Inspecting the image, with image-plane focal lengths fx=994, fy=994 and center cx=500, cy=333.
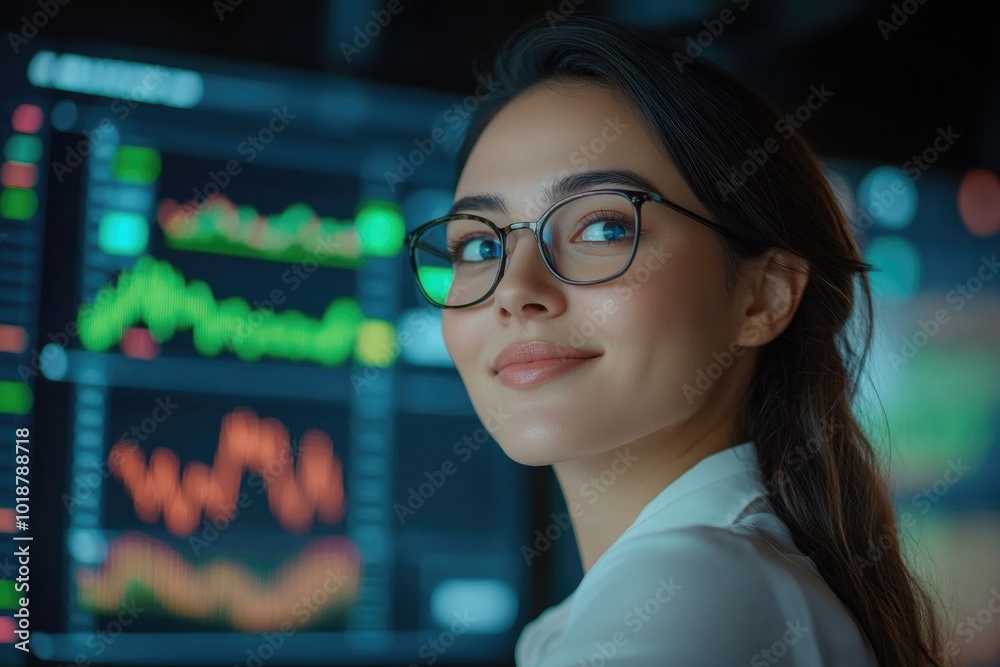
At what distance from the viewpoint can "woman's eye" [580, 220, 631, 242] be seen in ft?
2.88

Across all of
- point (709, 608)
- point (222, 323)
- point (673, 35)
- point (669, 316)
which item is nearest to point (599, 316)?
point (669, 316)

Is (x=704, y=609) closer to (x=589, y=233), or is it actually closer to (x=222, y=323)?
(x=589, y=233)

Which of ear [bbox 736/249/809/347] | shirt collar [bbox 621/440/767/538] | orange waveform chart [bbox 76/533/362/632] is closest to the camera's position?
shirt collar [bbox 621/440/767/538]

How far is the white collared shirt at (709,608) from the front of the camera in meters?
0.62

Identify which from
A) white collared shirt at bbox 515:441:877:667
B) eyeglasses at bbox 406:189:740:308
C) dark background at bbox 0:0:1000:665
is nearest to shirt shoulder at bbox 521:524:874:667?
white collared shirt at bbox 515:441:877:667

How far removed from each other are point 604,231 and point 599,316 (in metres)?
0.08

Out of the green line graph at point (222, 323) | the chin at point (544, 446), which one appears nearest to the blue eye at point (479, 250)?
the chin at point (544, 446)

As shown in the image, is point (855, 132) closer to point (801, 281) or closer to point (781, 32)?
point (781, 32)

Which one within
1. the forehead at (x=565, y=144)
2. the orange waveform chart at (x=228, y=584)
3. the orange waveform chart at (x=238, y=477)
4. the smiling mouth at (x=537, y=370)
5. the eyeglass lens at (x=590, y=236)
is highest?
the forehead at (x=565, y=144)

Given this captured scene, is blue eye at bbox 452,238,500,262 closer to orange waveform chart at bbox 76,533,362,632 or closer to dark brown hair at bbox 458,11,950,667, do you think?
dark brown hair at bbox 458,11,950,667

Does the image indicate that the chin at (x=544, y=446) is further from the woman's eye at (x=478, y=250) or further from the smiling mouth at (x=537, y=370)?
the woman's eye at (x=478, y=250)

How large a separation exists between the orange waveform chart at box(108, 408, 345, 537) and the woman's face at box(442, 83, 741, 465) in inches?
26.9

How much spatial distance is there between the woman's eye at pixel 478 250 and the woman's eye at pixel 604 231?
13cm

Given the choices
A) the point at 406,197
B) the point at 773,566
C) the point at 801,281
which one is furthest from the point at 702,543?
the point at 406,197
